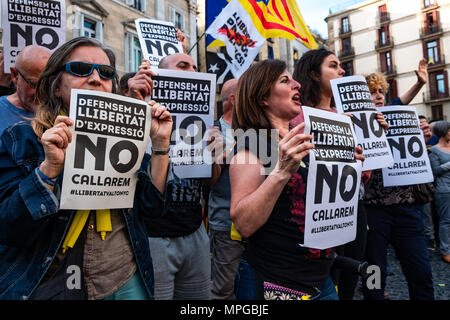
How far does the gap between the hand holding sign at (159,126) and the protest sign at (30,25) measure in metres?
1.97

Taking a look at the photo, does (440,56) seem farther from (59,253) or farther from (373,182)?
(59,253)

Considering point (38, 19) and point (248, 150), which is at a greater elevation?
point (38, 19)

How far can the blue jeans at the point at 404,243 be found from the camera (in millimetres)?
2676

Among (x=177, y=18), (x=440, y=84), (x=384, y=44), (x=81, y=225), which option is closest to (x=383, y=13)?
(x=384, y=44)

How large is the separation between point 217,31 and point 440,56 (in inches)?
1487

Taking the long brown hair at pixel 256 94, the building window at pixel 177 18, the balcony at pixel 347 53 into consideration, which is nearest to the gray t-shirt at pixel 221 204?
the long brown hair at pixel 256 94

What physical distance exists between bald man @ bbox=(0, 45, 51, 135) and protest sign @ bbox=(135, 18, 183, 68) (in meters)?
1.25

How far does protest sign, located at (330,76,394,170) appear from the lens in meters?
2.56

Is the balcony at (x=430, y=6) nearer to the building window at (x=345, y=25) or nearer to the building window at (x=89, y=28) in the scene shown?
the building window at (x=345, y=25)

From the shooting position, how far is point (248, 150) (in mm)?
1740

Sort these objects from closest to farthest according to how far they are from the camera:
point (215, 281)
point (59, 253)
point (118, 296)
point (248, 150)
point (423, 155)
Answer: point (59, 253) → point (118, 296) → point (248, 150) → point (215, 281) → point (423, 155)

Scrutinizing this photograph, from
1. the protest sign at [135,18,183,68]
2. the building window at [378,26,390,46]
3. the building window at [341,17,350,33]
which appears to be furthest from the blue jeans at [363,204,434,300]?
the building window at [341,17,350,33]

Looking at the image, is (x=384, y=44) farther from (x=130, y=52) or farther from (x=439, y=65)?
(x=130, y=52)
